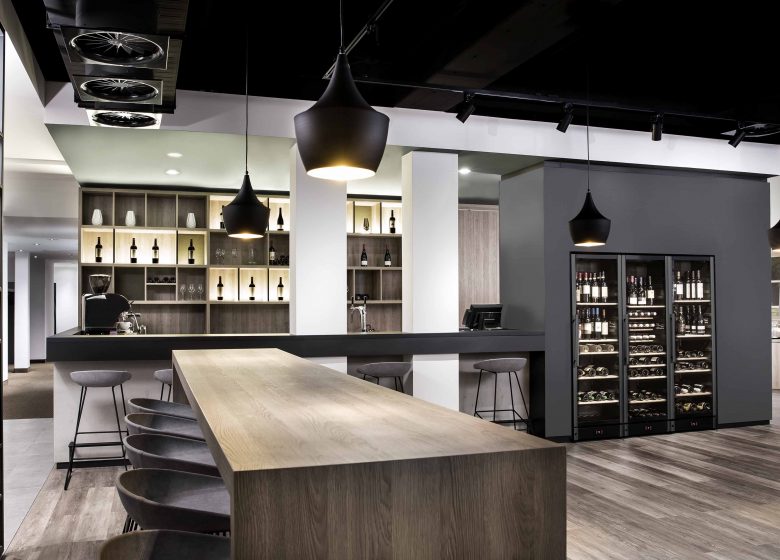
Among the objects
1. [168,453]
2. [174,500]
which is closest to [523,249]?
[168,453]

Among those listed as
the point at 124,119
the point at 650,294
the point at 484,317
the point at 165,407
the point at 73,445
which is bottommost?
the point at 73,445

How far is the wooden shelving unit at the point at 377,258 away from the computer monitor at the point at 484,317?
2228mm

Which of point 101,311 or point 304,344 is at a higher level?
point 101,311

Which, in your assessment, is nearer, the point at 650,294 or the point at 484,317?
the point at 484,317

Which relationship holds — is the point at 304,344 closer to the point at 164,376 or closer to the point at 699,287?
the point at 164,376

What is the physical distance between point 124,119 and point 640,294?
502 cm

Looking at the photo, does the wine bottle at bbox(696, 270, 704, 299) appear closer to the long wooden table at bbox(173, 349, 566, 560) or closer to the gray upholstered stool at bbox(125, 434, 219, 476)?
the gray upholstered stool at bbox(125, 434, 219, 476)

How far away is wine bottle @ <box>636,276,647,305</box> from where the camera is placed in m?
6.92

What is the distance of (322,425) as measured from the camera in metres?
1.90

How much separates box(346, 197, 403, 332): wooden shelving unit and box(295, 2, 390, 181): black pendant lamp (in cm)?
670

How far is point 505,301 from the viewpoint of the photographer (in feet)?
23.9

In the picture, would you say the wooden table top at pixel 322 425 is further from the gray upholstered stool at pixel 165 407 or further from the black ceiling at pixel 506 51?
the black ceiling at pixel 506 51

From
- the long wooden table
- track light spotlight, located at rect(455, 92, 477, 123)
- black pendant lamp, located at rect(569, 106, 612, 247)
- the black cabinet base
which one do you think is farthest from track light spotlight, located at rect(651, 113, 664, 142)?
the long wooden table

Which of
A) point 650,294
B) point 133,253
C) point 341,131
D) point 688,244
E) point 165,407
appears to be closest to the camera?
point 341,131
